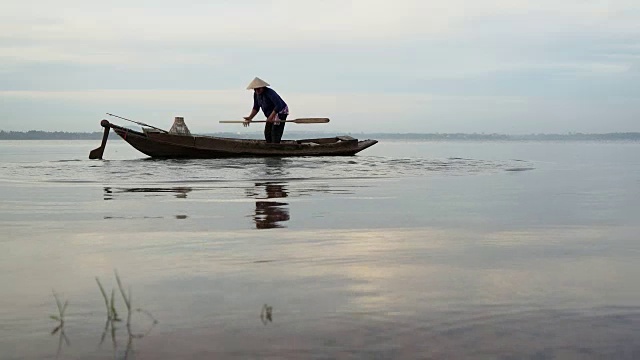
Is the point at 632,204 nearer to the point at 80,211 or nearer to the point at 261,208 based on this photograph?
the point at 261,208

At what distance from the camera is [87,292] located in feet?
14.6

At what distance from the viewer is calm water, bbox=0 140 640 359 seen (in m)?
3.40

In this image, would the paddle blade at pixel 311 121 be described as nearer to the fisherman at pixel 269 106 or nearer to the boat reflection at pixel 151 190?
the fisherman at pixel 269 106

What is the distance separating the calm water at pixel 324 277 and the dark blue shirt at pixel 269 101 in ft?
39.3

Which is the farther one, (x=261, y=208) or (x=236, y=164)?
(x=236, y=164)

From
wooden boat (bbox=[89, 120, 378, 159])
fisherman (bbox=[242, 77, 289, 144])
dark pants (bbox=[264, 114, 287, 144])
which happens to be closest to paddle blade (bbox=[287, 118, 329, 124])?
dark pants (bbox=[264, 114, 287, 144])

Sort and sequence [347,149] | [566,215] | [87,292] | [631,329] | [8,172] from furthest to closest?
[347,149] → [8,172] → [566,215] → [87,292] → [631,329]

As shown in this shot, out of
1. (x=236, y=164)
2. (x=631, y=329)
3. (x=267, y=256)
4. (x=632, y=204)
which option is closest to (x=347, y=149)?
(x=236, y=164)

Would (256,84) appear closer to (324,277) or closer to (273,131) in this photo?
(273,131)

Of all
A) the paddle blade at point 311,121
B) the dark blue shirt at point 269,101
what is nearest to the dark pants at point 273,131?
the dark blue shirt at point 269,101

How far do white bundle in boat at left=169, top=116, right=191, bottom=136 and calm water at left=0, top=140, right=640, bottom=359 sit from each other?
43.7 ft

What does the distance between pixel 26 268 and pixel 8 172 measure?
47.6ft

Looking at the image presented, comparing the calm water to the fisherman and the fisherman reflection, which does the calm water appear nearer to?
the fisherman reflection

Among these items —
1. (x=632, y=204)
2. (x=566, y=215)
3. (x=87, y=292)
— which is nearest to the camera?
(x=87, y=292)
